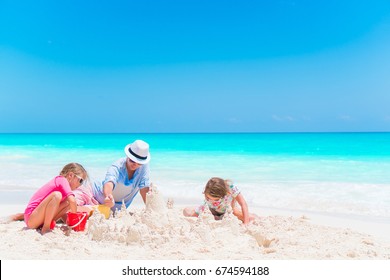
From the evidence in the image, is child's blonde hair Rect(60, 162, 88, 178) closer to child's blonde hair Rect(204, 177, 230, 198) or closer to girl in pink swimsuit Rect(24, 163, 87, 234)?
girl in pink swimsuit Rect(24, 163, 87, 234)

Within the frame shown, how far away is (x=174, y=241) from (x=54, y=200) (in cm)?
114

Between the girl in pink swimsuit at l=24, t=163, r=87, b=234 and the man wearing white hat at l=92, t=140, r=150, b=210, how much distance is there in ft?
1.31

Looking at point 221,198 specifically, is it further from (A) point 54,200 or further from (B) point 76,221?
(A) point 54,200

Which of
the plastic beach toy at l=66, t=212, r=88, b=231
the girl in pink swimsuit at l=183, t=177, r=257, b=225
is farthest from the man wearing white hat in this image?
the girl in pink swimsuit at l=183, t=177, r=257, b=225

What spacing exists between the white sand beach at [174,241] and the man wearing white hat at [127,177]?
1.41ft

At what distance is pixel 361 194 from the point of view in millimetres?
7688

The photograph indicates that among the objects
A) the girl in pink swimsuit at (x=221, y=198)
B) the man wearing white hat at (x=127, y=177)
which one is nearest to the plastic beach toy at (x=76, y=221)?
the man wearing white hat at (x=127, y=177)

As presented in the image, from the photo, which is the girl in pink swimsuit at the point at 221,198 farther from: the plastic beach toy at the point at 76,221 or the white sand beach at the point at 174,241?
the plastic beach toy at the point at 76,221

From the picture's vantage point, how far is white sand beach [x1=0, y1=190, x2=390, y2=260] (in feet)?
10.7

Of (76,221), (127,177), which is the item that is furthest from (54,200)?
(127,177)

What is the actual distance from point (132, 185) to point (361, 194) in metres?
4.93

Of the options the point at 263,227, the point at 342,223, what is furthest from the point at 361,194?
the point at 263,227

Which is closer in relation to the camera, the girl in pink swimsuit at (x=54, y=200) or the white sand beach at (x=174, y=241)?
the white sand beach at (x=174, y=241)

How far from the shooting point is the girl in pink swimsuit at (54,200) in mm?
3717
